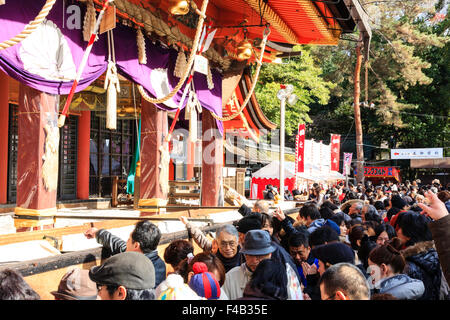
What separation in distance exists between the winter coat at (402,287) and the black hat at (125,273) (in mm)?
1774

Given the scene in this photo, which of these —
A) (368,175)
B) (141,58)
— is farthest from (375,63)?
(141,58)

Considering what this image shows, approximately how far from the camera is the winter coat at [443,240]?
2.04 meters

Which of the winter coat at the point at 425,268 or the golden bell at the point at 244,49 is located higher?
the golden bell at the point at 244,49

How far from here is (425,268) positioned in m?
3.39

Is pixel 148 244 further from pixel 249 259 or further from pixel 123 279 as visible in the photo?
pixel 123 279

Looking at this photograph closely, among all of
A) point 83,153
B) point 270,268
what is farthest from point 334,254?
point 83,153

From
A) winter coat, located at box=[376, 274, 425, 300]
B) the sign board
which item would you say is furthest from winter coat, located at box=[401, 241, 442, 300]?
the sign board

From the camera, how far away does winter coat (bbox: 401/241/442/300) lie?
3264 mm

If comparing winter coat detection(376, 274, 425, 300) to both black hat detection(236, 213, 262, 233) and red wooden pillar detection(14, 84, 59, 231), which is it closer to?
black hat detection(236, 213, 262, 233)

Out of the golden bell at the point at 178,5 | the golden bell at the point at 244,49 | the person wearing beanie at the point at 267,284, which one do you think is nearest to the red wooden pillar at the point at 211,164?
the golden bell at the point at 244,49

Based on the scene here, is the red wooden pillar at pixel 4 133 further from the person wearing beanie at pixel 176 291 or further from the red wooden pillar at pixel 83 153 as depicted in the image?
the person wearing beanie at pixel 176 291

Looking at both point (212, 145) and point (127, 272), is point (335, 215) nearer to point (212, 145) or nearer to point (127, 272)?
point (127, 272)

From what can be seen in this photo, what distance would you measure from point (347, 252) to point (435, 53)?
34.9 meters

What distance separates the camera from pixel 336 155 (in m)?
27.1
